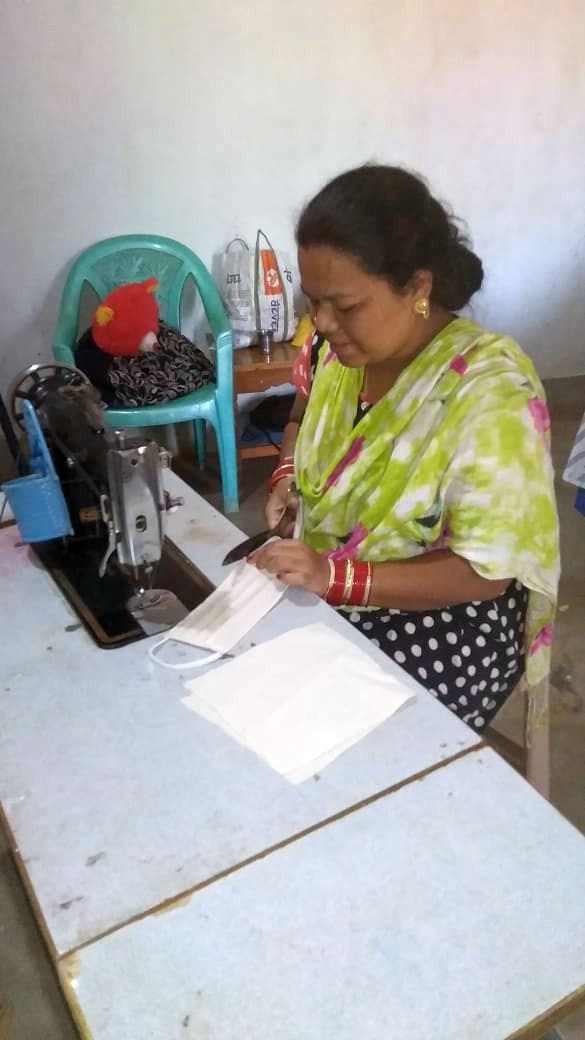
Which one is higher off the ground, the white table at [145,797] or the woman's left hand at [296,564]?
the woman's left hand at [296,564]

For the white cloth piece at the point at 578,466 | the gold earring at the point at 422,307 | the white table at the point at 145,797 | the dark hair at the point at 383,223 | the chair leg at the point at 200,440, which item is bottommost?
the chair leg at the point at 200,440

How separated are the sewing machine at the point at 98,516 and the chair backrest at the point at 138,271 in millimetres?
1746

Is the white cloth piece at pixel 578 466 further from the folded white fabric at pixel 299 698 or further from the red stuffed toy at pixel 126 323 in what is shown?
the folded white fabric at pixel 299 698

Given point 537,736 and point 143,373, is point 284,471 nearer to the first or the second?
point 537,736

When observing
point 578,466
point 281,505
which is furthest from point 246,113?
point 281,505

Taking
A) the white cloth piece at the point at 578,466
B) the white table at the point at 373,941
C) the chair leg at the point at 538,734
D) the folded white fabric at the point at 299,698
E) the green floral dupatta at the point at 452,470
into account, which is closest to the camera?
the white table at the point at 373,941

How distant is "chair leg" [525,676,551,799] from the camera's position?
1411 mm

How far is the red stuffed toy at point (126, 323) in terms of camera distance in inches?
106

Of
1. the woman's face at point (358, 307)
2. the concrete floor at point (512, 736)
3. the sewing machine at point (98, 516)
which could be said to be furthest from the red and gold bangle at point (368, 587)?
the concrete floor at point (512, 736)

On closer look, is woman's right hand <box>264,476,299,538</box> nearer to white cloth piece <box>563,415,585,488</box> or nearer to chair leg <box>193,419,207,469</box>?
white cloth piece <box>563,415,585,488</box>

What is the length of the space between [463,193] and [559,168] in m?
0.53

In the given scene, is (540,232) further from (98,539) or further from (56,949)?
(56,949)

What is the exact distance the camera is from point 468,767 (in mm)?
865

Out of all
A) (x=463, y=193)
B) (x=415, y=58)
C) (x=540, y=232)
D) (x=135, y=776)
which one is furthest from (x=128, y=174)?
(x=135, y=776)
